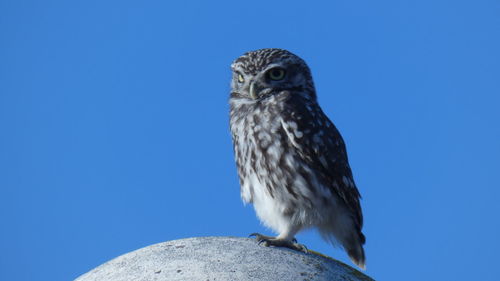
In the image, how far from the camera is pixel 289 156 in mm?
5141

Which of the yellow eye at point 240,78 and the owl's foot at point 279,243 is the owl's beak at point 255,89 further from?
the owl's foot at point 279,243

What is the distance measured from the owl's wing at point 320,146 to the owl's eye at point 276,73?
0.25 m

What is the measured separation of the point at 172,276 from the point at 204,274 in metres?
0.18

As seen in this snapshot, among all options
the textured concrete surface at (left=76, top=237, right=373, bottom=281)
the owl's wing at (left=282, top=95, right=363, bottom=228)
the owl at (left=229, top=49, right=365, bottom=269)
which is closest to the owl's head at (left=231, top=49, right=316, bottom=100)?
the owl at (left=229, top=49, right=365, bottom=269)

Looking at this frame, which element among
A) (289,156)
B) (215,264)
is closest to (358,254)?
(289,156)

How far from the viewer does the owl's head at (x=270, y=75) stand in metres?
5.57

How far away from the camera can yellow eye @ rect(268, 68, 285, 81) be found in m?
5.60

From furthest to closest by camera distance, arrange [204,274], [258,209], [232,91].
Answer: [232,91] → [258,209] → [204,274]

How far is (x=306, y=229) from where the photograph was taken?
5.33 meters

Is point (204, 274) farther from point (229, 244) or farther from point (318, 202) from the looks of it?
point (318, 202)

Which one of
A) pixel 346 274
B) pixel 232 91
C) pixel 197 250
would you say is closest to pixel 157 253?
pixel 197 250

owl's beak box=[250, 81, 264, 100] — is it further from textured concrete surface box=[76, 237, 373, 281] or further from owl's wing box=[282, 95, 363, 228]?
textured concrete surface box=[76, 237, 373, 281]

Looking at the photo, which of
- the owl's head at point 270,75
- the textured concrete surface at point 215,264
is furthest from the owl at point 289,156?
the textured concrete surface at point 215,264

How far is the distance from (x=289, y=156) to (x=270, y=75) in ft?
2.71
